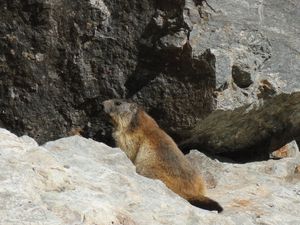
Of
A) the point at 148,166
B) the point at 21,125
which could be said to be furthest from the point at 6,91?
the point at 148,166

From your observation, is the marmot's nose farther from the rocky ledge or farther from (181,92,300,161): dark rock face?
(181,92,300,161): dark rock face

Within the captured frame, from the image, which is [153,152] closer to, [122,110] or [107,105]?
[122,110]

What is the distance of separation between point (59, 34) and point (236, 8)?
93.4 inches

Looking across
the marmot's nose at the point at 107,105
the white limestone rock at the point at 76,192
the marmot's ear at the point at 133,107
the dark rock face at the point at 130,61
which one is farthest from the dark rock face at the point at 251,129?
the white limestone rock at the point at 76,192

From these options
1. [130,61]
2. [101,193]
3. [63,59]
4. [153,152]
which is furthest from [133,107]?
[101,193]

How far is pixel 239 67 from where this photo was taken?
938 cm

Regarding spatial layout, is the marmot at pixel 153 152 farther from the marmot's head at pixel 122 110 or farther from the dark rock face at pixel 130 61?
the dark rock face at pixel 130 61

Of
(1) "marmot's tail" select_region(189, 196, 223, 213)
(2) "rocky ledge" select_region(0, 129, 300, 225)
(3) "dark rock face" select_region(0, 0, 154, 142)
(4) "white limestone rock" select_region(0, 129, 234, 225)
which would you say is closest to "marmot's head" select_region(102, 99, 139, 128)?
(3) "dark rock face" select_region(0, 0, 154, 142)

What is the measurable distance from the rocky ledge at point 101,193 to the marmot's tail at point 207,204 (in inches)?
5.2

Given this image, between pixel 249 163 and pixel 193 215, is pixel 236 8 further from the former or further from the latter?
pixel 193 215

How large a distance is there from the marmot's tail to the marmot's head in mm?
1740

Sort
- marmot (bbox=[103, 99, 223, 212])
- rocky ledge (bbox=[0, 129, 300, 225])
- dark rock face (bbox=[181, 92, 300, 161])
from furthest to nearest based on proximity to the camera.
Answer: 1. dark rock face (bbox=[181, 92, 300, 161])
2. marmot (bbox=[103, 99, 223, 212])
3. rocky ledge (bbox=[0, 129, 300, 225])

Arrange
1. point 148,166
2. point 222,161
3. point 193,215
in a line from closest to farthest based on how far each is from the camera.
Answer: point 193,215 < point 148,166 < point 222,161

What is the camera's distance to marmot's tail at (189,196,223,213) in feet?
25.5
